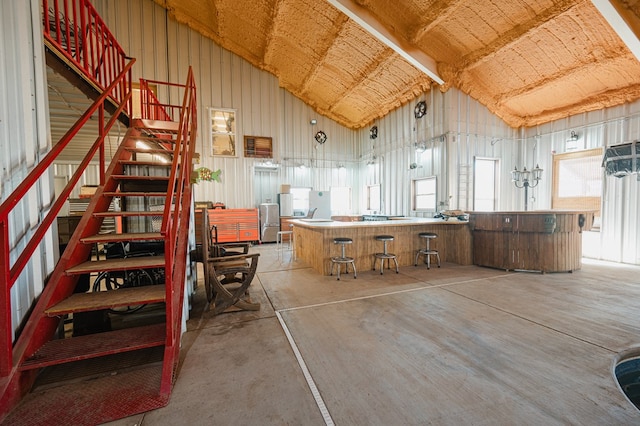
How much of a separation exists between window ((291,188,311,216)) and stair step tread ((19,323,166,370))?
29.9 ft

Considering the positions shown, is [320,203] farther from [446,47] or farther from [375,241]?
[446,47]

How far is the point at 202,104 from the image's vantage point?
379 inches

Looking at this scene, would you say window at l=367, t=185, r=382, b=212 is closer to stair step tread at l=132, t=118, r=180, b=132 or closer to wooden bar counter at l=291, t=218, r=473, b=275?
wooden bar counter at l=291, t=218, r=473, b=275

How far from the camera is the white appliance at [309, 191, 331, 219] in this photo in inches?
424

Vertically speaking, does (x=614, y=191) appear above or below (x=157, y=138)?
below

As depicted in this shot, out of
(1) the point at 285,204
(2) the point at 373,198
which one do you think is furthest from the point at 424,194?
(1) the point at 285,204

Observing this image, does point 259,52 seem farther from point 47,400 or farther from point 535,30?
point 47,400

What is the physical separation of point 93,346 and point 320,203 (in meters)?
9.13

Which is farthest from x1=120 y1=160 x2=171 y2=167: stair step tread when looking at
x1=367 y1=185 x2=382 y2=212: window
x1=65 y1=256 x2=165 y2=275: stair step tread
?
x1=367 y1=185 x2=382 y2=212: window

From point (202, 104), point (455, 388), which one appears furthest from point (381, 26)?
point (455, 388)

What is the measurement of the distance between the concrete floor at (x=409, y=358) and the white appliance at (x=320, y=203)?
22.1 feet

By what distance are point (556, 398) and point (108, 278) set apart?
4997 mm

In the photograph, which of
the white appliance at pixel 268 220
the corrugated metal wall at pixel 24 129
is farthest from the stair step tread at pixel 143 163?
the white appliance at pixel 268 220

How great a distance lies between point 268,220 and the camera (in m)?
9.84
